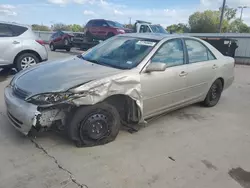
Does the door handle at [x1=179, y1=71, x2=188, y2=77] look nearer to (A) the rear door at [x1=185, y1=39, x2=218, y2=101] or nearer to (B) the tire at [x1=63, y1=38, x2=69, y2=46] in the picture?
(A) the rear door at [x1=185, y1=39, x2=218, y2=101]

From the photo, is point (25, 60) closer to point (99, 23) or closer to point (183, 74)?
point (183, 74)

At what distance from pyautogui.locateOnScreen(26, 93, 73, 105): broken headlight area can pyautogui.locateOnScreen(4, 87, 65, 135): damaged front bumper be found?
0.07 meters

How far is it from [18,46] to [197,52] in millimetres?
4949

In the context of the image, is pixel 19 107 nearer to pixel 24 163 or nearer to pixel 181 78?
pixel 24 163

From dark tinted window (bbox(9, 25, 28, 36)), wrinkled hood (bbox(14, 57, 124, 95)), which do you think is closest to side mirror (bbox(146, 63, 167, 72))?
wrinkled hood (bbox(14, 57, 124, 95))

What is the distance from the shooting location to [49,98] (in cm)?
275

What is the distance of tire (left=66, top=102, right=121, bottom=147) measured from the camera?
9.57 feet

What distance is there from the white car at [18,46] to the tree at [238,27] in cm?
4993

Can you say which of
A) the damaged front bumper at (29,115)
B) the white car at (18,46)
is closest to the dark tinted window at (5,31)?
the white car at (18,46)

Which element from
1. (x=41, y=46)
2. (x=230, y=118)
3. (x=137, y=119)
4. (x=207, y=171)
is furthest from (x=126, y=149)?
(x=41, y=46)

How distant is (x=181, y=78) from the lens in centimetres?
389

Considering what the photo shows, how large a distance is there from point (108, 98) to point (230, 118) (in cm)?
256

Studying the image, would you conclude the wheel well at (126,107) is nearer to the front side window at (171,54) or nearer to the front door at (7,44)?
the front side window at (171,54)

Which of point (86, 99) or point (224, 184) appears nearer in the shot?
point (224, 184)
